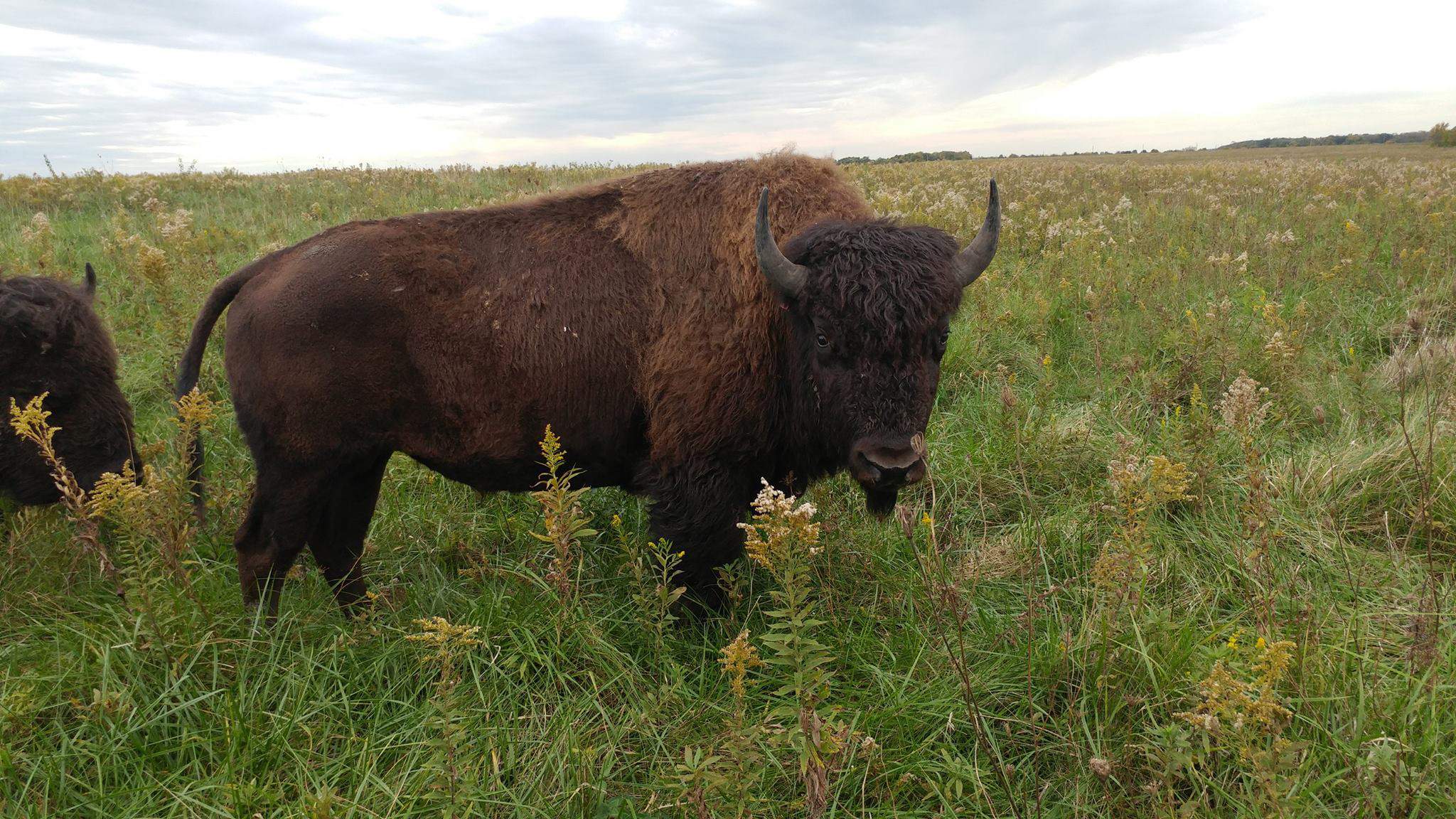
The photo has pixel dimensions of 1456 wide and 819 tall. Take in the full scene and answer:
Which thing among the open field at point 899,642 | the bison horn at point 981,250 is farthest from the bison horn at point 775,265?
the open field at point 899,642

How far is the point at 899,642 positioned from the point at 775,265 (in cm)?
182

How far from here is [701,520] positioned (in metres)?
3.60

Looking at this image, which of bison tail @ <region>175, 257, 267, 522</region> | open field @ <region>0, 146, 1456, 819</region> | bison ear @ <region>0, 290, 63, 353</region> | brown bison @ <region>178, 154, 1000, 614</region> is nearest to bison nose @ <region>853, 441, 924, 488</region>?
brown bison @ <region>178, 154, 1000, 614</region>

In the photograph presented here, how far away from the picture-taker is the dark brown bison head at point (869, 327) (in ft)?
10.2

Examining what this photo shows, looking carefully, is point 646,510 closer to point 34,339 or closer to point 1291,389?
point 34,339

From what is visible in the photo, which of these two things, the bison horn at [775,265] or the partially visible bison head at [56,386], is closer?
the bison horn at [775,265]

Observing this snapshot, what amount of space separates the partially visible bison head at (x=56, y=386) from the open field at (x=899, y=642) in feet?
1.30

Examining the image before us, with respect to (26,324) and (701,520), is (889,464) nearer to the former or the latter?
(701,520)

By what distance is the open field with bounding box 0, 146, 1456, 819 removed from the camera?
2414 mm

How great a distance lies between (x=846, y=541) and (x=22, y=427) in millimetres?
3667

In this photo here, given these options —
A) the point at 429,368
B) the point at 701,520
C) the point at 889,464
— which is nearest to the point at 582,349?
the point at 429,368

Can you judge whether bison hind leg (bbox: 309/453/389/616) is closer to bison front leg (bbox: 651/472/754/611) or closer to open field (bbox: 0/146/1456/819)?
open field (bbox: 0/146/1456/819)

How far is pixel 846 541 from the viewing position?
13.4ft

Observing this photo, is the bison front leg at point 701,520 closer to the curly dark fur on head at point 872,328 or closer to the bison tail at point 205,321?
the curly dark fur on head at point 872,328
